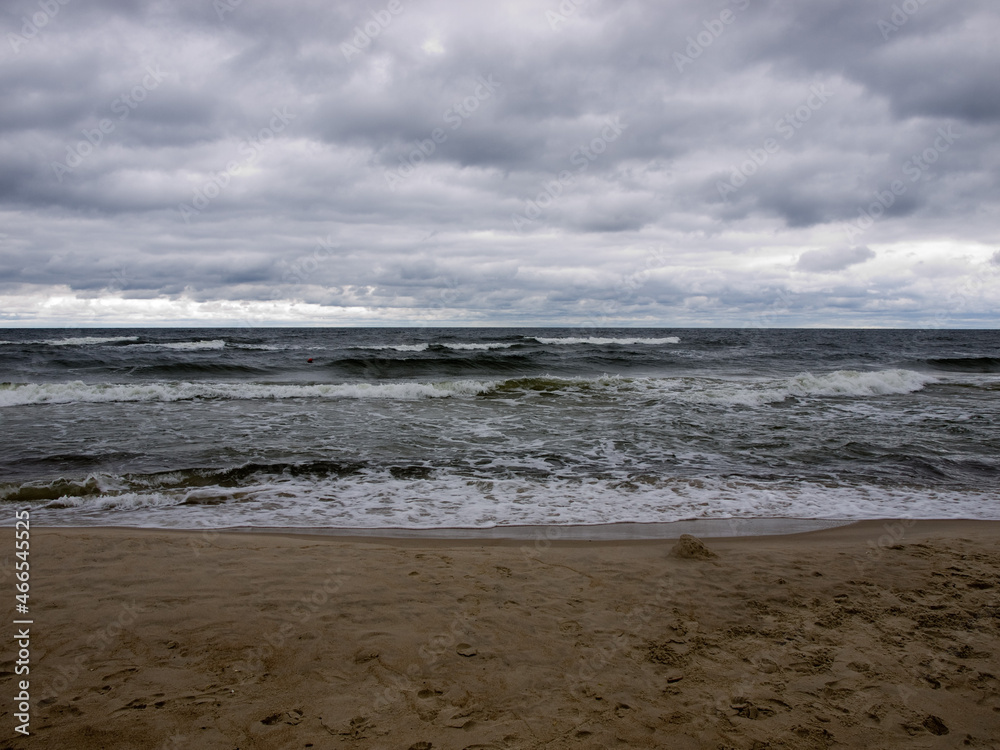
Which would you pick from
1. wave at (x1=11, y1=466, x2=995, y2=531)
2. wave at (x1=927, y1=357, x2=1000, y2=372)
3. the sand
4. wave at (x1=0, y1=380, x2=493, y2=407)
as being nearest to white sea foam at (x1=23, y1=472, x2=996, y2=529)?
wave at (x1=11, y1=466, x2=995, y2=531)

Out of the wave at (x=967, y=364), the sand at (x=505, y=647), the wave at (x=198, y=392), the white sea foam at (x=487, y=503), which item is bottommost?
the white sea foam at (x=487, y=503)

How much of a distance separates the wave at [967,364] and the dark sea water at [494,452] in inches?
519

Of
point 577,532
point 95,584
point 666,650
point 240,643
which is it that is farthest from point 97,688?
point 577,532

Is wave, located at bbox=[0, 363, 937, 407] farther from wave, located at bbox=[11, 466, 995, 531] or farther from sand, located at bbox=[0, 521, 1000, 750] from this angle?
sand, located at bbox=[0, 521, 1000, 750]

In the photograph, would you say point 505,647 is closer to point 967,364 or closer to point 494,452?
point 494,452

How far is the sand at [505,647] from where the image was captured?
8.67 feet

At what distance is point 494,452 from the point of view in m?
9.56

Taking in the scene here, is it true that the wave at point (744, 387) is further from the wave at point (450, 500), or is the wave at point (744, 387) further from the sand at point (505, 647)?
the sand at point (505, 647)

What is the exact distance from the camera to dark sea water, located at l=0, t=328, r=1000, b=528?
6.64 meters

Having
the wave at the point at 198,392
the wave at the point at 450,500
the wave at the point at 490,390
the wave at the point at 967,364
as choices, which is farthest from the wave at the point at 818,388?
the wave at the point at 967,364

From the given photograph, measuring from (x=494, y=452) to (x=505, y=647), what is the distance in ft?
20.5

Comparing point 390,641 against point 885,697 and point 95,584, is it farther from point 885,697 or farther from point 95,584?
point 885,697

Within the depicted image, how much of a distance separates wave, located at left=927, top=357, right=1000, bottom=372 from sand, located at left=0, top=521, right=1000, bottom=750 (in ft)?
104

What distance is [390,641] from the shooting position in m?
3.39
